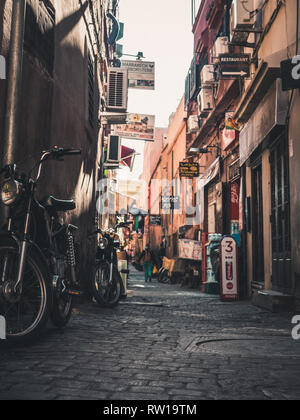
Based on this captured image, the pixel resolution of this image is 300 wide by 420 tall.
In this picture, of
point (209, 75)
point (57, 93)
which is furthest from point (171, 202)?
point (57, 93)

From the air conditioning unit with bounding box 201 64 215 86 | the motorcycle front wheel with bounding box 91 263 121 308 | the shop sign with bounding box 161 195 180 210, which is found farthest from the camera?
the shop sign with bounding box 161 195 180 210

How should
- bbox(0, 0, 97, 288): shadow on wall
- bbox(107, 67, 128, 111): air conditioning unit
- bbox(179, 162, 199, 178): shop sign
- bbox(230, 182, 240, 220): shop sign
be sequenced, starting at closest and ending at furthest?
bbox(0, 0, 97, 288): shadow on wall → bbox(230, 182, 240, 220): shop sign → bbox(107, 67, 128, 111): air conditioning unit → bbox(179, 162, 199, 178): shop sign

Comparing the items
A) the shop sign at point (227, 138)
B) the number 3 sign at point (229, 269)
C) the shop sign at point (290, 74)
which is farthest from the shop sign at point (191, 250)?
the shop sign at point (290, 74)

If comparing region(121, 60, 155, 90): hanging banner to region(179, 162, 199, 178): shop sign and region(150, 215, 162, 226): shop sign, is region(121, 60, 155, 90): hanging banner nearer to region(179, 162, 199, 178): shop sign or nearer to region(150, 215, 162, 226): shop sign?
region(179, 162, 199, 178): shop sign

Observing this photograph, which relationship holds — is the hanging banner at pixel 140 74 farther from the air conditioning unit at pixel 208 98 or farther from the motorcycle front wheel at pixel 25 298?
the motorcycle front wheel at pixel 25 298

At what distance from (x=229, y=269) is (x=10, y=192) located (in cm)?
717

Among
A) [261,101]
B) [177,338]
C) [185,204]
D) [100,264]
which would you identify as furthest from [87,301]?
[185,204]

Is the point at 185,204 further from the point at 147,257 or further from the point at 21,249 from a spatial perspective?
the point at 21,249

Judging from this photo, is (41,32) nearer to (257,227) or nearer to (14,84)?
(14,84)

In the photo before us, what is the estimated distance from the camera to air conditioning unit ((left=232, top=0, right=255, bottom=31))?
383 inches

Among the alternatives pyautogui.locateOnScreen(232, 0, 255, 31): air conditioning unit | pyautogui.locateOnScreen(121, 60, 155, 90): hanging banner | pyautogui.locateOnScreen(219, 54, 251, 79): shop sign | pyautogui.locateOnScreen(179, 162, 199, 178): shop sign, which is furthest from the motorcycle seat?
pyautogui.locateOnScreen(179, 162, 199, 178): shop sign

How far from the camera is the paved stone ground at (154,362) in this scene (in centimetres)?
260

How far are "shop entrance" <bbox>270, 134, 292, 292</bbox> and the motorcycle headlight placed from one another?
4934 millimetres

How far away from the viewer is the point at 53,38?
6.53 metres
